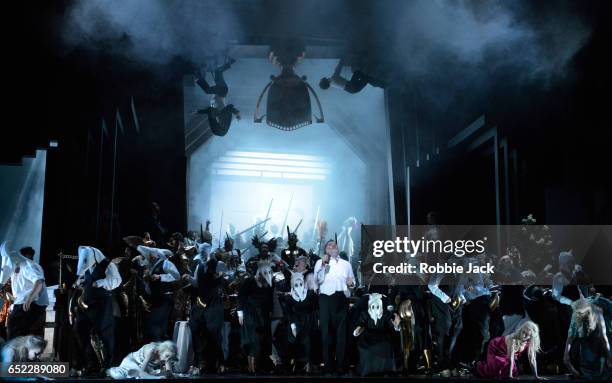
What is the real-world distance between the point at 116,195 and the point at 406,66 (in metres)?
4.70

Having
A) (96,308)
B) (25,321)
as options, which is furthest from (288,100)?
(25,321)

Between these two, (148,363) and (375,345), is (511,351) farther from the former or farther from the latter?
(148,363)

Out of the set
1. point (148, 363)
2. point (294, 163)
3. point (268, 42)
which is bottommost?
point (148, 363)

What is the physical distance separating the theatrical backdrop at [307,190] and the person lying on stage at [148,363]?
0.02 m

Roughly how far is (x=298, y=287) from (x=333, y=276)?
1.37 feet

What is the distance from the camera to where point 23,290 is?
8164 mm

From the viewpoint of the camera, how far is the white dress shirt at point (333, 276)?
8266 mm

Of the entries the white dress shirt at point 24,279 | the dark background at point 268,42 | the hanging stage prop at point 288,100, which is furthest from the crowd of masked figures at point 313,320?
the hanging stage prop at point 288,100

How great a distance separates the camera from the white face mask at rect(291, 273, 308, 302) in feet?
27.6

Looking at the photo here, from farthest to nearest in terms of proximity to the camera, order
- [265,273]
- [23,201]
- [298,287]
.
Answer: [23,201], [265,273], [298,287]

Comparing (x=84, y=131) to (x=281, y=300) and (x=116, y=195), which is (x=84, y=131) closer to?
(x=116, y=195)

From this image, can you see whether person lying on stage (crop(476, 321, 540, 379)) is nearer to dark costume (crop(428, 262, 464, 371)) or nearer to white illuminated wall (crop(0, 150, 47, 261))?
dark costume (crop(428, 262, 464, 371))

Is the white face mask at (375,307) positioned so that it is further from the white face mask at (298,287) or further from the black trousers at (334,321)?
the white face mask at (298,287)

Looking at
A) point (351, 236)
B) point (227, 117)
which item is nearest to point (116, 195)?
point (227, 117)
